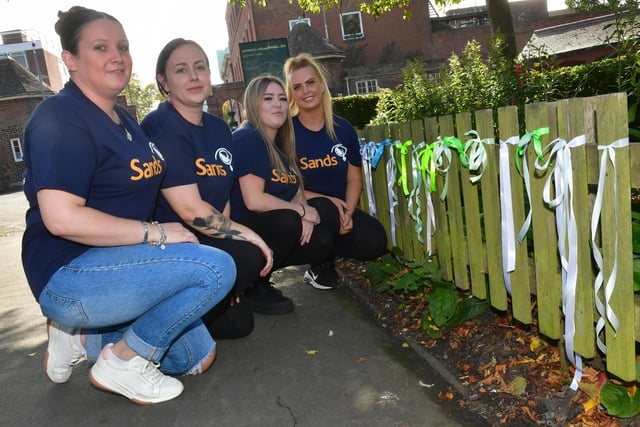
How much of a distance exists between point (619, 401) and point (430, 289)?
6.21 ft

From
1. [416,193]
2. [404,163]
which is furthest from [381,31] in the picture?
[416,193]

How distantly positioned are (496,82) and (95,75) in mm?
3397

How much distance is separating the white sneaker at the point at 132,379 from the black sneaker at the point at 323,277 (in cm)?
204

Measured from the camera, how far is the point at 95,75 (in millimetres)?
2740

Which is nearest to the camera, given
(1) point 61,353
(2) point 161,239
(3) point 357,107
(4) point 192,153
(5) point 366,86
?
(2) point 161,239

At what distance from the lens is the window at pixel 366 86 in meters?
34.1

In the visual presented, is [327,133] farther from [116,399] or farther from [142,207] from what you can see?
[116,399]

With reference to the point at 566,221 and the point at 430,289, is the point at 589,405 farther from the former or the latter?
the point at 430,289

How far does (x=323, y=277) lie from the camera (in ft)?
15.7

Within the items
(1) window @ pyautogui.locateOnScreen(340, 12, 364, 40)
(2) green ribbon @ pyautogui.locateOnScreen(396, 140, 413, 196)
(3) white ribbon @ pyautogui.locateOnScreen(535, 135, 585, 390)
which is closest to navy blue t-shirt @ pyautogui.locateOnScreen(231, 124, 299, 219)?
(2) green ribbon @ pyautogui.locateOnScreen(396, 140, 413, 196)

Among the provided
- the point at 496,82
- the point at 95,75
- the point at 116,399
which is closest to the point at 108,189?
the point at 95,75

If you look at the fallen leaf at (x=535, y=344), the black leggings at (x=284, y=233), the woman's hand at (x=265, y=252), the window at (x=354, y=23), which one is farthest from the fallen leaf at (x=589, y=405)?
the window at (x=354, y=23)

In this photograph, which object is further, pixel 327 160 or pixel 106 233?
pixel 327 160

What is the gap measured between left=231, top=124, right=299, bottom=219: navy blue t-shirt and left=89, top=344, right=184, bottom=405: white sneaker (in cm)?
156
